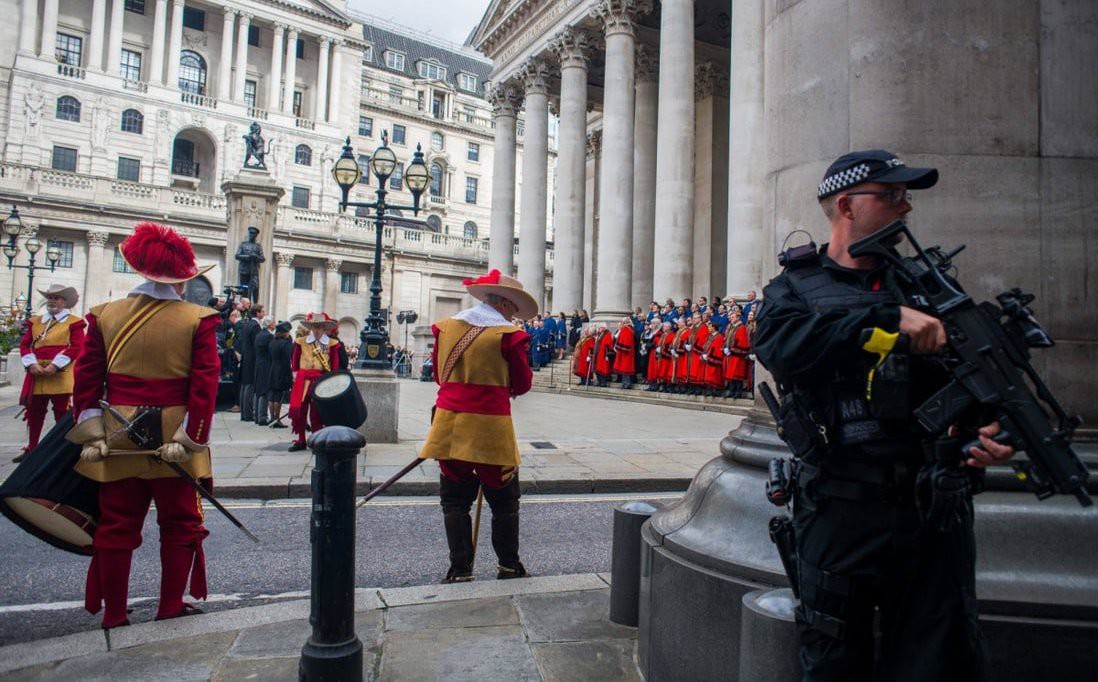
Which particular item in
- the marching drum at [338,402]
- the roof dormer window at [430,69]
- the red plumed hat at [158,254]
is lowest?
the marching drum at [338,402]

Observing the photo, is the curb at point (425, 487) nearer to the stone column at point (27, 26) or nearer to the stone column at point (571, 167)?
the stone column at point (571, 167)

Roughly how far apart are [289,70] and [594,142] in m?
35.3

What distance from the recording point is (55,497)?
3920 millimetres

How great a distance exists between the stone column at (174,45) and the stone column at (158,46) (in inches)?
21.5

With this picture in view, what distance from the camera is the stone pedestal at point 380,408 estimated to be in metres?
10.7

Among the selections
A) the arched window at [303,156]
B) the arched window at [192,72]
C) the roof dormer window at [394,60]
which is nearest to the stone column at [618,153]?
the arched window at [303,156]

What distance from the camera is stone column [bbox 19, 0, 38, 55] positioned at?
51000 mm

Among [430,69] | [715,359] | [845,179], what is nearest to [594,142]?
[715,359]

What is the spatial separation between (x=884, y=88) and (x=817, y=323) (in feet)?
5.86

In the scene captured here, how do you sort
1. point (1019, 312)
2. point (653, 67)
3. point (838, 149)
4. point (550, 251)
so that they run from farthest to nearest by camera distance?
point (550, 251), point (653, 67), point (838, 149), point (1019, 312)

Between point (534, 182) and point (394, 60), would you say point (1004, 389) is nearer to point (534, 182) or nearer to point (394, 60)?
point (534, 182)

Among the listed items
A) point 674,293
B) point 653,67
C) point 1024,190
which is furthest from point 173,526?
point 653,67

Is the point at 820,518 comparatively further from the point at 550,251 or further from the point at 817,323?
the point at 550,251

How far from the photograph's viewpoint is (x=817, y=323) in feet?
6.81
